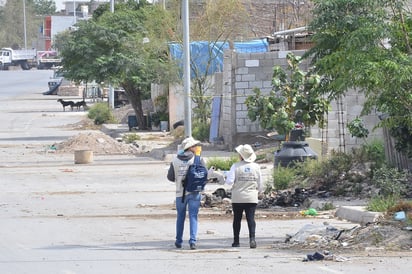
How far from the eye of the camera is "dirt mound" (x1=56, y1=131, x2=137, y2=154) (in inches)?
1464

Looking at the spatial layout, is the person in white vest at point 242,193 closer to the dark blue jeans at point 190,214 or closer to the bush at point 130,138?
the dark blue jeans at point 190,214

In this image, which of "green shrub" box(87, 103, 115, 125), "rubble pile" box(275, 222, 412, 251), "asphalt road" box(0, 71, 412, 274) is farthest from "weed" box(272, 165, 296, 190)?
"green shrub" box(87, 103, 115, 125)

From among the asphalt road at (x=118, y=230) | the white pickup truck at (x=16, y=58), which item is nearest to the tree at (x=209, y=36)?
the asphalt road at (x=118, y=230)

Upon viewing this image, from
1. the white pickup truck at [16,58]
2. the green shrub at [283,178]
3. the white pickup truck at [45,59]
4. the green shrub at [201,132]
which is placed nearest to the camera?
the green shrub at [283,178]

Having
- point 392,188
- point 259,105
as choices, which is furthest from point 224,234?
point 259,105

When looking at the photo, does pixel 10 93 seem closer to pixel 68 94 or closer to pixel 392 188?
pixel 68 94

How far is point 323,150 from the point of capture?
84.5 feet

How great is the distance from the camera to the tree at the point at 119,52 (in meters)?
43.9

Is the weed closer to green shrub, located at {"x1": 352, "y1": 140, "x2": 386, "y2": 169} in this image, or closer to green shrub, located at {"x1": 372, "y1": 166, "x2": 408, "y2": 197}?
green shrub, located at {"x1": 352, "y1": 140, "x2": 386, "y2": 169}

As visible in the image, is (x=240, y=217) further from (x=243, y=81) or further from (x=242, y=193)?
(x=243, y=81)

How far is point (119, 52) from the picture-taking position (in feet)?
148

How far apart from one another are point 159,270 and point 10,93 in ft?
270

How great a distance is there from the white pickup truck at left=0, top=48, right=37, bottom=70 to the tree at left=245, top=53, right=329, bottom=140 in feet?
390

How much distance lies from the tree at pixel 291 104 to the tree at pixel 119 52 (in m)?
16.0
